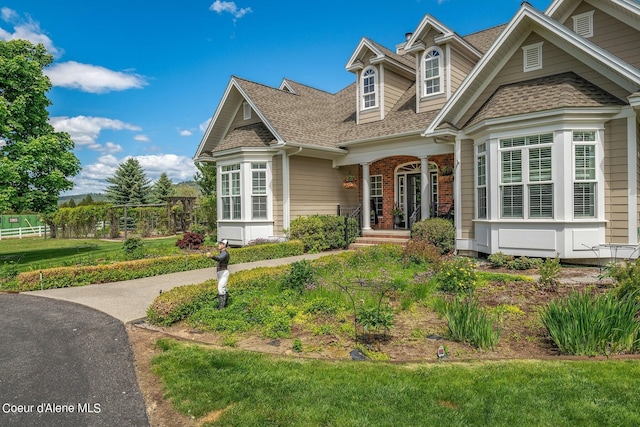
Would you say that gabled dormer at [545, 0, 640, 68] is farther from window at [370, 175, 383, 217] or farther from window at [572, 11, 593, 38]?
window at [370, 175, 383, 217]

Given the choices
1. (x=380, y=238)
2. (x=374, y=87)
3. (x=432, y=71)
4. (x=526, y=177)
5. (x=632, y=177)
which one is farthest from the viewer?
(x=374, y=87)

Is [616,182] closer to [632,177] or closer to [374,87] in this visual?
[632,177]

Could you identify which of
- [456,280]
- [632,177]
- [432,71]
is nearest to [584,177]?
[632,177]

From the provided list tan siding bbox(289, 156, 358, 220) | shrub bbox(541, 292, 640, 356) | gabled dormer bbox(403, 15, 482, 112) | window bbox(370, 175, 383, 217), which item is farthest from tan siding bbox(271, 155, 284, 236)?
shrub bbox(541, 292, 640, 356)

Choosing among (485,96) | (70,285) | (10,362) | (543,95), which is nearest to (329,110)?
(485,96)

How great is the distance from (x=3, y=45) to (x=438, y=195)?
17.0 meters

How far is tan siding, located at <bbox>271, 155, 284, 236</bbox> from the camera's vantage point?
50.0 ft

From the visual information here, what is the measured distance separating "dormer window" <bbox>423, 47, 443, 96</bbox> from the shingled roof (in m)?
3.14

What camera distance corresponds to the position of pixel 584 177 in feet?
31.2

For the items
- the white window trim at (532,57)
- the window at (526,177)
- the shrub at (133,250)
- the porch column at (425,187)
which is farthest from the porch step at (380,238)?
the shrub at (133,250)

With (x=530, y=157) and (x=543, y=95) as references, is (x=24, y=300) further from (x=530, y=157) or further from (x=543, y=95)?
(x=543, y=95)

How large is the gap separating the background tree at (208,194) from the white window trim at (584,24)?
633 inches

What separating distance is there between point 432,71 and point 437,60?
39 centimetres

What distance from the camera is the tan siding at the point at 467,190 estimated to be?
39.0 feet
